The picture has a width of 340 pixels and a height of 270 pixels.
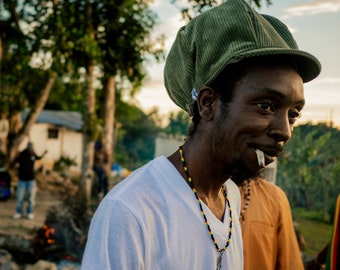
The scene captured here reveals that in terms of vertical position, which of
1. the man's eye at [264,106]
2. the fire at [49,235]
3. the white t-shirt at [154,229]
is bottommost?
the fire at [49,235]

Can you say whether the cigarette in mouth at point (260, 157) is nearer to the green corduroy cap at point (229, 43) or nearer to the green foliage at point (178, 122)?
the green corduroy cap at point (229, 43)

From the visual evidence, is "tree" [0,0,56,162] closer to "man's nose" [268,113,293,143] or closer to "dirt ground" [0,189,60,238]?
"dirt ground" [0,189,60,238]

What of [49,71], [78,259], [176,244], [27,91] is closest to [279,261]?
[176,244]

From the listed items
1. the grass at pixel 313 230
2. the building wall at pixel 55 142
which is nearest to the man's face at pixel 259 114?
the grass at pixel 313 230

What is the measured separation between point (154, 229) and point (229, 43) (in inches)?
24.2

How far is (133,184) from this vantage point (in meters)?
1.21

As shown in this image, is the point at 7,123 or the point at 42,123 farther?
the point at 42,123

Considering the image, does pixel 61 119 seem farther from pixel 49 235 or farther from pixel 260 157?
pixel 260 157

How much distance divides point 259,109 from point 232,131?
0.11 metres

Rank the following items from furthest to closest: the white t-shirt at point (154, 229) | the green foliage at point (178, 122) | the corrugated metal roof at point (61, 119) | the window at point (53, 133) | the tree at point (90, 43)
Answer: the green foliage at point (178, 122), the window at point (53, 133), the corrugated metal roof at point (61, 119), the tree at point (90, 43), the white t-shirt at point (154, 229)

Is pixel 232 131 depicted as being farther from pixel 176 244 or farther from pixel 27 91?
pixel 27 91

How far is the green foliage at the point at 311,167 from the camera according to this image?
1602 centimetres

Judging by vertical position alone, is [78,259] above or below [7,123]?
below

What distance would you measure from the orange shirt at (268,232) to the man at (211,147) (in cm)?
67
